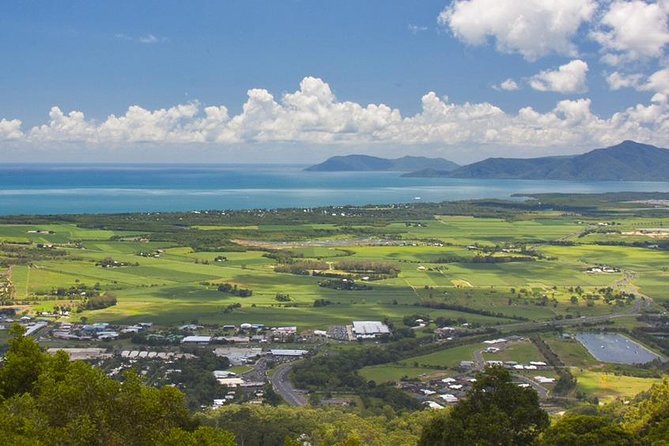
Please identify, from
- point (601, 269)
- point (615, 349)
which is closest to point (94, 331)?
point (615, 349)

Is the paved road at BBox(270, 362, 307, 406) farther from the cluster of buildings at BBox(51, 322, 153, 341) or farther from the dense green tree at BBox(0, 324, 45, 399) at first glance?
the dense green tree at BBox(0, 324, 45, 399)

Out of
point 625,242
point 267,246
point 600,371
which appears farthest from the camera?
point 625,242

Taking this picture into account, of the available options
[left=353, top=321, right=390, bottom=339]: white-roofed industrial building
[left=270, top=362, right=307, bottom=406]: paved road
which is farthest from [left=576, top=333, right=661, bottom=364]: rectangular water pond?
[left=270, top=362, right=307, bottom=406]: paved road

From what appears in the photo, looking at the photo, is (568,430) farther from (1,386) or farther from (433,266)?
(433,266)

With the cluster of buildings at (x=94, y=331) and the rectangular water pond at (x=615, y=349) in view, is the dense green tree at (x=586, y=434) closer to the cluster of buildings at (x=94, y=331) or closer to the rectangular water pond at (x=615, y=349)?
the rectangular water pond at (x=615, y=349)

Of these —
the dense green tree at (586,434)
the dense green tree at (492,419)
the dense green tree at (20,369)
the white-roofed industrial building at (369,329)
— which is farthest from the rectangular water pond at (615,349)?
the dense green tree at (20,369)

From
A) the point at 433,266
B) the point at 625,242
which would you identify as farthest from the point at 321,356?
the point at 625,242
